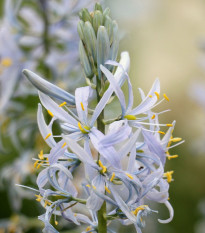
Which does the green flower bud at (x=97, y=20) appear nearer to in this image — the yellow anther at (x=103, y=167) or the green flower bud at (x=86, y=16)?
the green flower bud at (x=86, y=16)

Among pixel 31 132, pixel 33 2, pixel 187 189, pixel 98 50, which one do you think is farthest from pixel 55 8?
pixel 187 189

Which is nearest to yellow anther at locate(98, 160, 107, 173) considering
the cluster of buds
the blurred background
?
the cluster of buds

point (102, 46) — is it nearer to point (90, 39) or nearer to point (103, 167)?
point (90, 39)

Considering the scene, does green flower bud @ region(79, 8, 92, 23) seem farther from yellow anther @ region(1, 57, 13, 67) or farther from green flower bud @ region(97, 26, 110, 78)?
yellow anther @ region(1, 57, 13, 67)

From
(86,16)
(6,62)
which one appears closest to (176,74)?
(6,62)

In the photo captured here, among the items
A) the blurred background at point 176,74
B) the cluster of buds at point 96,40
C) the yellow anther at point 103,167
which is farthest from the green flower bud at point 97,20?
the blurred background at point 176,74

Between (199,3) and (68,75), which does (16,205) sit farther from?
(199,3)
